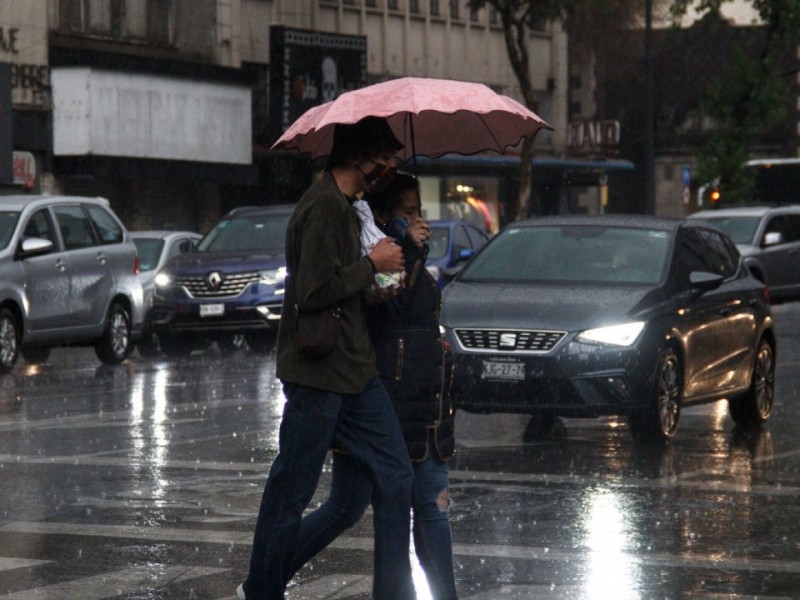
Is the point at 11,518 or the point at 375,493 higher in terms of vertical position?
the point at 375,493

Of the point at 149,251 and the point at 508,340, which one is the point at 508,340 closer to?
the point at 508,340

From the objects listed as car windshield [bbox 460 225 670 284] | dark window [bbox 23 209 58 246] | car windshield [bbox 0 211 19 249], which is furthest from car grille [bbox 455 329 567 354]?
dark window [bbox 23 209 58 246]

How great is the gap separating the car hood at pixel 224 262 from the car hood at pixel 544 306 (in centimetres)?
1092

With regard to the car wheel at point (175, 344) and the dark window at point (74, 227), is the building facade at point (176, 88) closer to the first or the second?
the car wheel at point (175, 344)

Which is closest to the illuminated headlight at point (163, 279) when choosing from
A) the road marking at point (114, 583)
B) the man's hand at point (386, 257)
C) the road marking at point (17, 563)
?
the road marking at point (17, 563)

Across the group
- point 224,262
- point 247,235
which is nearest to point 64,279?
point 224,262

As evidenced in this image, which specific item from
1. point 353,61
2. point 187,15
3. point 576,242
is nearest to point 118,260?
point 576,242

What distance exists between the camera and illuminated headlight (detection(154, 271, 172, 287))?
25.7 m

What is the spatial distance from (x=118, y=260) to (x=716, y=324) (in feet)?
33.6

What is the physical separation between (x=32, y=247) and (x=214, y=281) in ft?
13.5

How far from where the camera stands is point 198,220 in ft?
154

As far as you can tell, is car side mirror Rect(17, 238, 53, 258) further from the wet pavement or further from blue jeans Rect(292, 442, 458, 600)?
blue jeans Rect(292, 442, 458, 600)

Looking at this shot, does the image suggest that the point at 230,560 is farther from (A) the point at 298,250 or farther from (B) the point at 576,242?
(B) the point at 576,242

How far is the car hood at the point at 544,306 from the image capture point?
45.0ft
